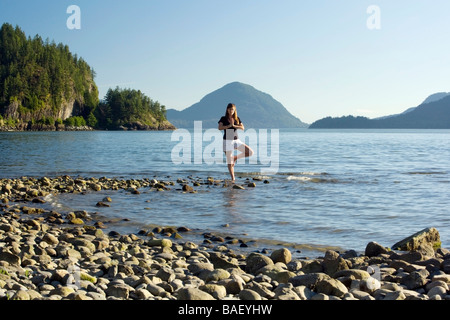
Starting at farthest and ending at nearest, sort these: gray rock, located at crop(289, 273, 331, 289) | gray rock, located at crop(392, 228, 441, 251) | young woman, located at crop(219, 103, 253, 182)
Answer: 1. young woman, located at crop(219, 103, 253, 182)
2. gray rock, located at crop(392, 228, 441, 251)
3. gray rock, located at crop(289, 273, 331, 289)

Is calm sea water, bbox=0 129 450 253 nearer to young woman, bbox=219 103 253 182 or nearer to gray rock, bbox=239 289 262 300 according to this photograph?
young woman, bbox=219 103 253 182

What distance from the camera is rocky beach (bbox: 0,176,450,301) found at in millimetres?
6066

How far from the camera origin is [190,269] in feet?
25.1

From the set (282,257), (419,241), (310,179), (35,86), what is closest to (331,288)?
(282,257)

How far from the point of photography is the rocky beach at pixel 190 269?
19.9ft

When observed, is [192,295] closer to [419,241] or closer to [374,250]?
[374,250]

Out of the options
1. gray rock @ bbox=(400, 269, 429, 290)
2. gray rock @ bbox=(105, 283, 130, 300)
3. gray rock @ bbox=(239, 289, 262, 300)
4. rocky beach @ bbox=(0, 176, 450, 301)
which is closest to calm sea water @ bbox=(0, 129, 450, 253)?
rocky beach @ bbox=(0, 176, 450, 301)

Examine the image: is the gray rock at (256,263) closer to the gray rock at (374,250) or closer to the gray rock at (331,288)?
the gray rock at (331,288)

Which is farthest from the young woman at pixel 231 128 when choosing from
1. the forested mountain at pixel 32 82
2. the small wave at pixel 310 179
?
the forested mountain at pixel 32 82

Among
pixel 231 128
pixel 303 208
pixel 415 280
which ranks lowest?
pixel 303 208

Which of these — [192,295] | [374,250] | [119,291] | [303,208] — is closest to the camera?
[192,295]

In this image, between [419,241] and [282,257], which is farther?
[419,241]
